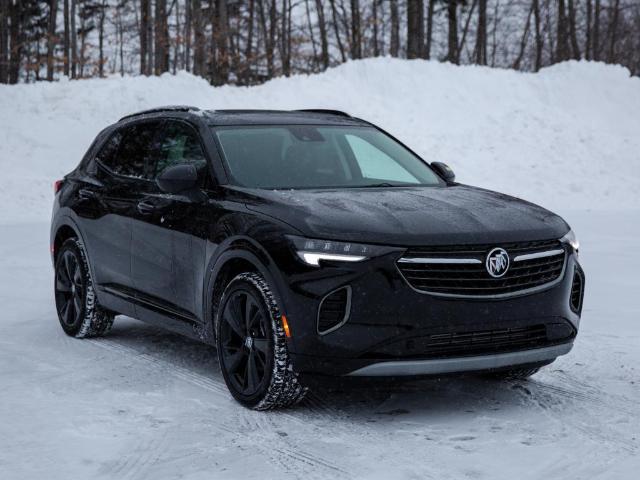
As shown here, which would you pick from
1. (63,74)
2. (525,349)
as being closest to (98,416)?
(525,349)

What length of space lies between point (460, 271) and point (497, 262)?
21 centimetres

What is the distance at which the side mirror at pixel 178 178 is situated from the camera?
5.98m

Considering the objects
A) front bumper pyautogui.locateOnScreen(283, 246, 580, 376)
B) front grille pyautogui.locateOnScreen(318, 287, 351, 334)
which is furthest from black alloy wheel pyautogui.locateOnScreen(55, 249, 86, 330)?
front grille pyautogui.locateOnScreen(318, 287, 351, 334)

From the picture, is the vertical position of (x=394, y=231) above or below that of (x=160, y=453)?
above

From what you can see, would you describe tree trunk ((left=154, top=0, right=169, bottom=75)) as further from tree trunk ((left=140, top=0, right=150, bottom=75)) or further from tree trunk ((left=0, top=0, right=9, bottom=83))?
tree trunk ((left=0, top=0, right=9, bottom=83))

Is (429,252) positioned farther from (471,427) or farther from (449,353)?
(471,427)

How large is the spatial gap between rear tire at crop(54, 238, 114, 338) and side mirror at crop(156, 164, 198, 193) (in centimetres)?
199

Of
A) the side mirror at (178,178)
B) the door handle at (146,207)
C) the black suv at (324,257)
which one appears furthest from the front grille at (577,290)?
the door handle at (146,207)

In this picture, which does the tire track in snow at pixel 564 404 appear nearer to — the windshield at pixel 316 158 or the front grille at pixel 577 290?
the front grille at pixel 577 290

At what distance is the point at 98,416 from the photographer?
5.45 meters

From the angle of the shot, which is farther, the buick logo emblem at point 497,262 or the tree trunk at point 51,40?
the tree trunk at point 51,40

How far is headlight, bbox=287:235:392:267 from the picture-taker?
495cm

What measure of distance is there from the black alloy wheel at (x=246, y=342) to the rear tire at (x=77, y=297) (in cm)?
233

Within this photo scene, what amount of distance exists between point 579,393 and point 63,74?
4198cm
